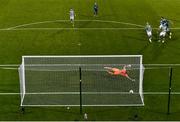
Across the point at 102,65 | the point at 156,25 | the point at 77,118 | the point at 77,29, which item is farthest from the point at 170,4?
the point at 77,118

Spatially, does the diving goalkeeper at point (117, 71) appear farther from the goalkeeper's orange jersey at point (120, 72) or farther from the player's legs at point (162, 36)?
the player's legs at point (162, 36)

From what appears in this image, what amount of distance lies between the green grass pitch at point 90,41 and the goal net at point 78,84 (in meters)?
0.48

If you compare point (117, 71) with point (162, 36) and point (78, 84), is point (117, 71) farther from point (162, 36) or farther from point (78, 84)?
point (162, 36)

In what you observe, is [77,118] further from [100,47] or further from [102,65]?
[100,47]

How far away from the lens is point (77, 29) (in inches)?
1470

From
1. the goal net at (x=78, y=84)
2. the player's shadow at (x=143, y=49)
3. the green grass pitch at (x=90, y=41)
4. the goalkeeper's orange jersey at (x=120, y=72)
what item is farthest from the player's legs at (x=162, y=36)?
the goalkeeper's orange jersey at (x=120, y=72)

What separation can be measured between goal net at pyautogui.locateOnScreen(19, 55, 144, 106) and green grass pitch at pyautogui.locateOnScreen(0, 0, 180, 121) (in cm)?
48

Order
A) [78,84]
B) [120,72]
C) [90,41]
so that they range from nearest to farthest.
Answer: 1. [78,84]
2. [120,72]
3. [90,41]

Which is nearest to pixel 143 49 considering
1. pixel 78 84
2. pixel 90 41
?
pixel 90 41

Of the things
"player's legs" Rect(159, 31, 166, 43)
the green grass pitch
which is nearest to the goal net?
the green grass pitch

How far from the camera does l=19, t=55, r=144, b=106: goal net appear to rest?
77.1 feet

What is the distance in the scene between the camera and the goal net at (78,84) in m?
23.5

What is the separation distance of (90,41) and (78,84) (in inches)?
396

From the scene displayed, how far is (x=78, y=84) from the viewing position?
24625 mm
